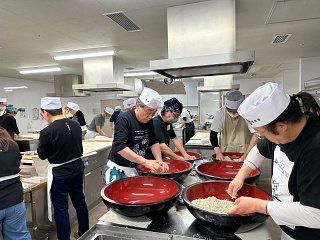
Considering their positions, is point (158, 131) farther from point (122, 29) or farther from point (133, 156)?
point (122, 29)

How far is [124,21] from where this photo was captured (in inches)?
104

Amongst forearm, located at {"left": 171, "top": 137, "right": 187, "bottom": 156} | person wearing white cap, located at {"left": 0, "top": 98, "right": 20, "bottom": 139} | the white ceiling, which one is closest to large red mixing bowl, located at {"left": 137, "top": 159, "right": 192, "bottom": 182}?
forearm, located at {"left": 171, "top": 137, "right": 187, "bottom": 156}

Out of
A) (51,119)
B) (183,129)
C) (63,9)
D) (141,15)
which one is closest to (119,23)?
(141,15)

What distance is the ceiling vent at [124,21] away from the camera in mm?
2455

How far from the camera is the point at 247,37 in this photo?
11.2 feet

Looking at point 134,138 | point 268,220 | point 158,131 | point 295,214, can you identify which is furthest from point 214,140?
point 295,214

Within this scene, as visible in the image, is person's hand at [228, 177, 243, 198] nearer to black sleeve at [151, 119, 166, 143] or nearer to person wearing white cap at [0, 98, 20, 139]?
black sleeve at [151, 119, 166, 143]

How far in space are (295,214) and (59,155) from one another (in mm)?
1924

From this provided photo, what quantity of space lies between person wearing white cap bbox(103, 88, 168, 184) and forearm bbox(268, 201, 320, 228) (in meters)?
0.83

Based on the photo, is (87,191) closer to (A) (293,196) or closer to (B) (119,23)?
(B) (119,23)

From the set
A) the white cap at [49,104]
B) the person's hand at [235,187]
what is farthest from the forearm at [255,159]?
the white cap at [49,104]

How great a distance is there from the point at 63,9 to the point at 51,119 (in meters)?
1.13

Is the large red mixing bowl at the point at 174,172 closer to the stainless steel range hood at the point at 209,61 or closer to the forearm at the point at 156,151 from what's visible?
the forearm at the point at 156,151

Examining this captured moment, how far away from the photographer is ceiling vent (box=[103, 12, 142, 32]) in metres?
2.46
